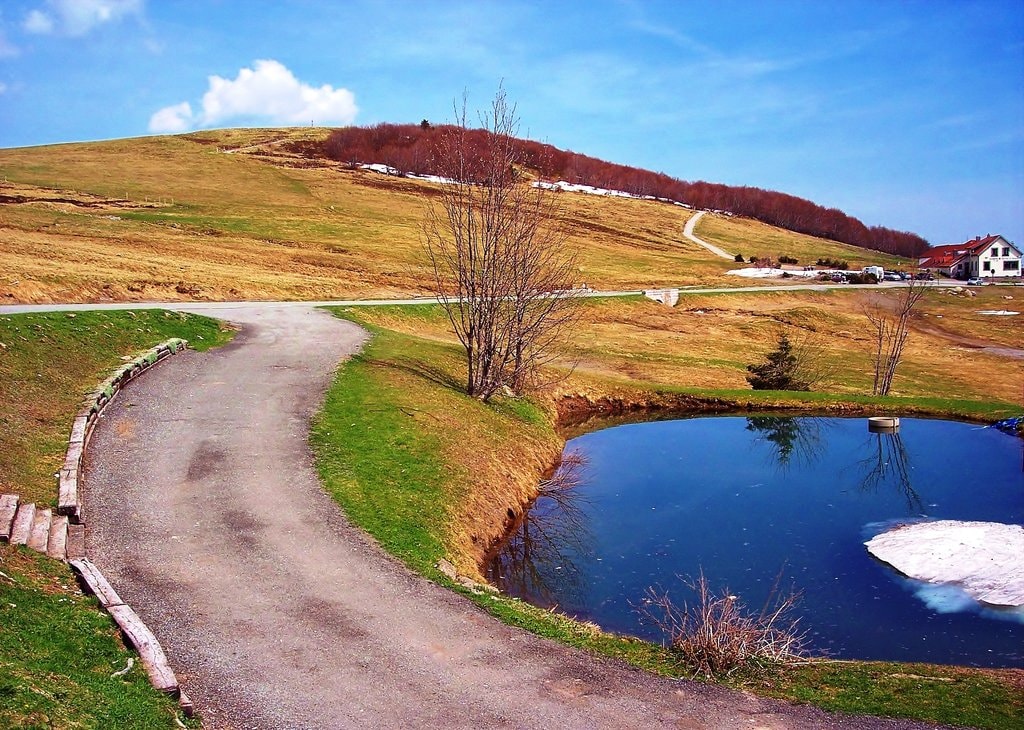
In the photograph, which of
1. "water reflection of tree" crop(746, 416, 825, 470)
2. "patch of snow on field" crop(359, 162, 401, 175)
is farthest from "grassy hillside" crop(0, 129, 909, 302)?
"water reflection of tree" crop(746, 416, 825, 470)

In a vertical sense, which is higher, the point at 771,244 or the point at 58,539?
the point at 771,244

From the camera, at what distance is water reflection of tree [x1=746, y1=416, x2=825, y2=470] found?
2944 centimetres

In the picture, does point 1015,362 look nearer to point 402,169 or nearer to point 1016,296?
point 1016,296

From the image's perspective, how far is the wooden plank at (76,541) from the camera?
1320cm

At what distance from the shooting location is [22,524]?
13.1 m

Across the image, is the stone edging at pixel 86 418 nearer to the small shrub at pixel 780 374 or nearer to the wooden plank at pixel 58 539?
the wooden plank at pixel 58 539

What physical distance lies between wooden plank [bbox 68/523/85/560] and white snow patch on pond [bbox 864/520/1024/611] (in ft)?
52.5

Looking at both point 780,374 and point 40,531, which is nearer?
point 40,531

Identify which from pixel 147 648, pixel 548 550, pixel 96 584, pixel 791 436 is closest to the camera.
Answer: pixel 147 648

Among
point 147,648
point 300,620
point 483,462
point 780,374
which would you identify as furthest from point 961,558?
point 780,374

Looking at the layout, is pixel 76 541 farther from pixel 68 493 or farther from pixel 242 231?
pixel 242 231

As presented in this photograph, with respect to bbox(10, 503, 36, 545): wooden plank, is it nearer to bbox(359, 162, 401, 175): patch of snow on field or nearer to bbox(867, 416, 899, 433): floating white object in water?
bbox(867, 416, 899, 433): floating white object in water

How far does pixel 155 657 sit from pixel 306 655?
187 centimetres

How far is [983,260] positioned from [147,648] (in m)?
127
